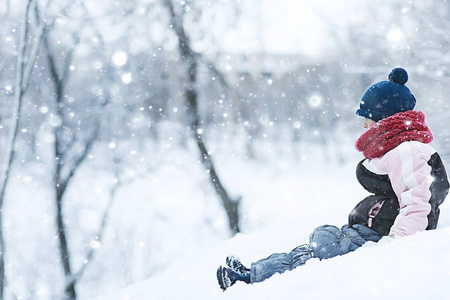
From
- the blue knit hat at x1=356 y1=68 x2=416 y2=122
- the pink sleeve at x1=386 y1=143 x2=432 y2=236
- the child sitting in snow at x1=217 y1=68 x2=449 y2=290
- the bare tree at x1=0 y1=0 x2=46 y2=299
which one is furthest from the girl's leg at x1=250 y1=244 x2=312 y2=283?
the bare tree at x1=0 y1=0 x2=46 y2=299

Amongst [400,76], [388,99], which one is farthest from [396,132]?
[400,76]

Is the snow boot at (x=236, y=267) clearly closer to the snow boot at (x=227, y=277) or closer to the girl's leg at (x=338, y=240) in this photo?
the snow boot at (x=227, y=277)

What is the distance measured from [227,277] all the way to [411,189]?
125 cm

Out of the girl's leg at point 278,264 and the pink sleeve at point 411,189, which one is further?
the girl's leg at point 278,264

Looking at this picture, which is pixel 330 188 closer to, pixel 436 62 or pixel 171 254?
pixel 436 62

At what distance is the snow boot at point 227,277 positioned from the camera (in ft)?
7.22

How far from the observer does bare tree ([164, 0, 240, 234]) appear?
302 inches

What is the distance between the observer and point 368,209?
230 cm

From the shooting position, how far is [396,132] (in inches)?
87.5

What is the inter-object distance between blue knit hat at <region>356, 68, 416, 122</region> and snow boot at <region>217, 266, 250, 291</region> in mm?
1482

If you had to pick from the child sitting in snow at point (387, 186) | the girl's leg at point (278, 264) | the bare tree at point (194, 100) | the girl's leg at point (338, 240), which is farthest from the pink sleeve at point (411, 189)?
the bare tree at point (194, 100)

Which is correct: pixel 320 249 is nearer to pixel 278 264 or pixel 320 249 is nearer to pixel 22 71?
pixel 278 264

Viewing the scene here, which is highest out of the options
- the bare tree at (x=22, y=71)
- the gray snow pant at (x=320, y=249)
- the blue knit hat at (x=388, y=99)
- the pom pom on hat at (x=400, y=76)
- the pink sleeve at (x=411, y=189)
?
the bare tree at (x=22, y=71)

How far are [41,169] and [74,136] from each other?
1.27 m
